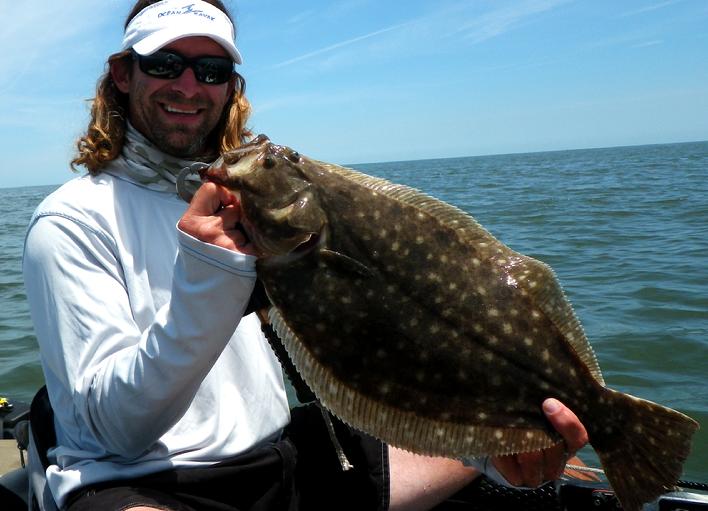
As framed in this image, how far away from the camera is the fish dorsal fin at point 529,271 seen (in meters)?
2.09

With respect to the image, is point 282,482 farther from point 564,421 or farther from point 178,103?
point 178,103

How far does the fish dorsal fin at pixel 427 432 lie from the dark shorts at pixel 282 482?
2.32ft

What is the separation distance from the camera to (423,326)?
6.66 feet

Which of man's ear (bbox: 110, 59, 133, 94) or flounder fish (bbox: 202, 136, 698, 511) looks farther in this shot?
man's ear (bbox: 110, 59, 133, 94)

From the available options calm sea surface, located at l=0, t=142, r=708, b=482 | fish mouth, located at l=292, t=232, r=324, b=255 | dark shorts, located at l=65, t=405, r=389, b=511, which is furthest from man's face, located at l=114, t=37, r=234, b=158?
calm sea surface, located at l=0, t=142, r=708, b=482

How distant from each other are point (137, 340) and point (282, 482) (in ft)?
2.82

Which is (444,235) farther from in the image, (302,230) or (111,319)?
(111,319)

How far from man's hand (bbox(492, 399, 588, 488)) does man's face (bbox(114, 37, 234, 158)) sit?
195 cm

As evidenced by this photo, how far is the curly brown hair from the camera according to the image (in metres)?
2.89

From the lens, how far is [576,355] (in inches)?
82.6

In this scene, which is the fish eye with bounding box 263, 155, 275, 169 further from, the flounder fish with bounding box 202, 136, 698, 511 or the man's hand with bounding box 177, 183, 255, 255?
the man's hand with bounding box 177, 183, 255, 255

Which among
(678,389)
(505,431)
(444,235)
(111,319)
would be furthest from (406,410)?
(678,389)

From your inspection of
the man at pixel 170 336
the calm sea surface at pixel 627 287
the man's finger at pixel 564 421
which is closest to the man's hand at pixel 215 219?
the man at pixel 170 336

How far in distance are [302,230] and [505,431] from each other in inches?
36.1
